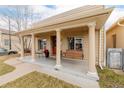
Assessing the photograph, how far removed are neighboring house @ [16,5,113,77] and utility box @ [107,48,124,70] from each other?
442 millimetres

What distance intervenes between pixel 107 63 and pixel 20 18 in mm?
18629

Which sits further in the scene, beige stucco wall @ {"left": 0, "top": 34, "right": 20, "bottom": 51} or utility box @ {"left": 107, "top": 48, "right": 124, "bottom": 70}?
beige stucco wall @ {"left": 0, "top": 34, "right": 20, "bottom": 51}

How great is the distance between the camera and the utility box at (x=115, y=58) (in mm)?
7363

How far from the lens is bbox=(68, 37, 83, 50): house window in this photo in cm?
970

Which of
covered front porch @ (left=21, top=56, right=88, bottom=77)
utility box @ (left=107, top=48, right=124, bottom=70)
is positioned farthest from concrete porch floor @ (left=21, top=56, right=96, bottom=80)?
utility box @ (left=107, top=48, right=124, bottom=70)

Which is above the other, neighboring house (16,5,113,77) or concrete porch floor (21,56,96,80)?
neighboring house (16,5,113,77)

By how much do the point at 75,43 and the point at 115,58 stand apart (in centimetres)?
373

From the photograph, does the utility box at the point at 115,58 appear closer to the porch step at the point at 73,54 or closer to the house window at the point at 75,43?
the porch step at the point at 73,54

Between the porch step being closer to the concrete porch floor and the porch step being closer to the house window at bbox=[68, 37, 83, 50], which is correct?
the house window at bbox=[68, 37, 83, 50]

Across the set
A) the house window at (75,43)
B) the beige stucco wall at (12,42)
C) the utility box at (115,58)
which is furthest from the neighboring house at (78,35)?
the beige stucco wall at (12,42)

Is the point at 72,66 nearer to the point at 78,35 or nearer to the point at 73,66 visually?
the point at 73,66

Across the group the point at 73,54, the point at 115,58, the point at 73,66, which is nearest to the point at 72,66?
the point at 73,66

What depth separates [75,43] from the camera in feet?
32.6

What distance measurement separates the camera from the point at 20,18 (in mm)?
20547
